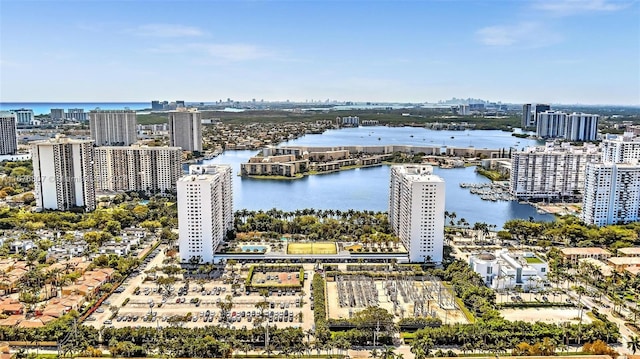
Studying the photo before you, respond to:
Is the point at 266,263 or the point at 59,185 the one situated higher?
the point at 59,185

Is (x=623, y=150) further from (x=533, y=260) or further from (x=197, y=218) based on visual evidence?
(x=197, y=218)

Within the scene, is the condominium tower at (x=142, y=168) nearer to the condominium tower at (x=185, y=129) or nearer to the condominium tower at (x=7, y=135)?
the condominium tower at (x=185, y=129)

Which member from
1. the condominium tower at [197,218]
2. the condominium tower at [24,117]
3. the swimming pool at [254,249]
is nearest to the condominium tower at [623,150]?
the swimming pool at [254,249]

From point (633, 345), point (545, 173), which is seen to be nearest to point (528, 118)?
point (545, 173)

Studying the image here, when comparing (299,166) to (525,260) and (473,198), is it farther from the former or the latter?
(525,260)

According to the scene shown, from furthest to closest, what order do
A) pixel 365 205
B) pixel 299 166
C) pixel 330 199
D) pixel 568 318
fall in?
pixel 299 166 < pixel 330 199 < pixel 365 205 < pixel 568 318

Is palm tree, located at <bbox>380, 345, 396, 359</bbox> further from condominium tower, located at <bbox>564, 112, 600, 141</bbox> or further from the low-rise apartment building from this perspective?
condominium tower, located at <bbox>564, 112, 600, 141</bbox>

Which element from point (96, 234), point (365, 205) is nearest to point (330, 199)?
point (365, 205)
